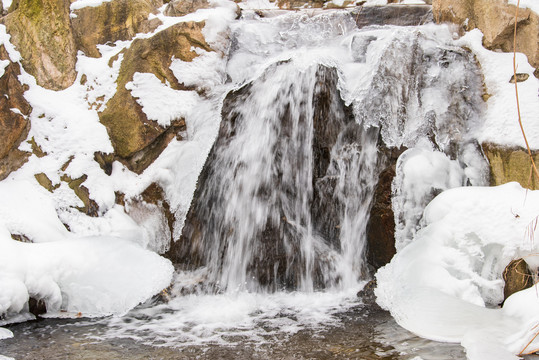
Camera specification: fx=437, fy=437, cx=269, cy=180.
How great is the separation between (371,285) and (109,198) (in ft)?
8.94

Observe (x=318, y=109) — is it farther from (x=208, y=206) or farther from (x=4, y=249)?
(x=4, y=249)

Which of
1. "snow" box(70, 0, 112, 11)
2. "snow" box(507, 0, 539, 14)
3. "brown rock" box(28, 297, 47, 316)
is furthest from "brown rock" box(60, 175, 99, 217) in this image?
"snow" box(507, 0, 539, 14)

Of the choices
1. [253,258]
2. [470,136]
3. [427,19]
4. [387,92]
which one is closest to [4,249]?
[253,258]

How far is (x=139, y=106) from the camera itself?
4715mm

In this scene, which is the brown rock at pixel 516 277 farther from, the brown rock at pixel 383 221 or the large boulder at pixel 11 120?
the large boulder at pixel 11 120

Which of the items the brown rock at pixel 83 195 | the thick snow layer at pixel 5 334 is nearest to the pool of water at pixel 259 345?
the thick snow layer at pixel 5 334

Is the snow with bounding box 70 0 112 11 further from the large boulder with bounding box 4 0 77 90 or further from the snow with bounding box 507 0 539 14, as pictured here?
the snow with bounding box 507 0 539 14

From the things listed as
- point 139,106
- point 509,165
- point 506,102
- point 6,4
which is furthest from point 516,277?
point 6,4

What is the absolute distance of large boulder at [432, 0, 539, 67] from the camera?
4.16m

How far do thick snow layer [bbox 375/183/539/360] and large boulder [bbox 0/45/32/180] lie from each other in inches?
143

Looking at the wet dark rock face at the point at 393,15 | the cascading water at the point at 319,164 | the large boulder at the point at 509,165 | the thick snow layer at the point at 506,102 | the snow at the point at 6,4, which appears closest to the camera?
the large boulder at the point at 509,165

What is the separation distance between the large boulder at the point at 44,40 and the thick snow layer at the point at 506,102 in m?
4.46

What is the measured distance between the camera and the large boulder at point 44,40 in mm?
4879

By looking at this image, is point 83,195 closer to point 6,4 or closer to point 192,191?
point 192,191
